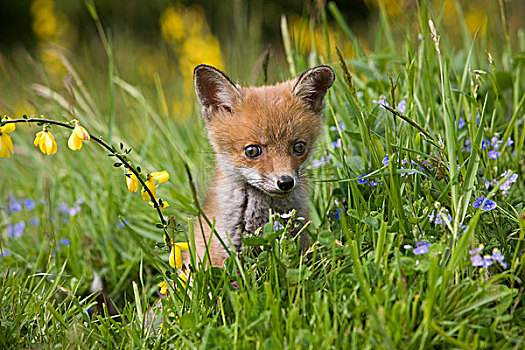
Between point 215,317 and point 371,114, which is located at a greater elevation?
point 371,114

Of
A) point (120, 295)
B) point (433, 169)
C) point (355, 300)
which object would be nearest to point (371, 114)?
point (433, 169)

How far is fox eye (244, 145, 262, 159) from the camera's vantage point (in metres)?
2.49

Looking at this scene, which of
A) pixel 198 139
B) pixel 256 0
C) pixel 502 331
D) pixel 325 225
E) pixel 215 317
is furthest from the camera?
pixel 256 0

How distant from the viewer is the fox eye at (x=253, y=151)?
2.49 metres

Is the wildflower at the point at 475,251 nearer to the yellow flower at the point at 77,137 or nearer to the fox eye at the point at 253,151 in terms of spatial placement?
the fox eye at the point at 253,151

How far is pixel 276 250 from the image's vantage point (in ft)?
6.94

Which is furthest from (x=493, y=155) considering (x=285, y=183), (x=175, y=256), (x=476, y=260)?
(x=175, y=256)

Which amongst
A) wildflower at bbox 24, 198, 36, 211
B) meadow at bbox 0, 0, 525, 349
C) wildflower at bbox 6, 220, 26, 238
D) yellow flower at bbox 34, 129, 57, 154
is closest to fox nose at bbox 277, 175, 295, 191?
meadow at bbox 0, 0, 525, 349

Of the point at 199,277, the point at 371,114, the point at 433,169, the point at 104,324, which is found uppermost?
the point at 371,114

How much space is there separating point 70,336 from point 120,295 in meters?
1.16

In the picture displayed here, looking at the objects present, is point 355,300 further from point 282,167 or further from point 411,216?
point 282,167

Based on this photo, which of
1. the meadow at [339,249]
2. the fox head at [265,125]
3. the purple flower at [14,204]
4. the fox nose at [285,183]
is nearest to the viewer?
the meadow at [339,249]

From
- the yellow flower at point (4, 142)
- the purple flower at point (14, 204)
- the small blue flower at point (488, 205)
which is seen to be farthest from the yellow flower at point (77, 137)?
the purple flower at point (14, 204)

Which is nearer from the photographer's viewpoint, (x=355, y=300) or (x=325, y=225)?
(x=355, y=300)
